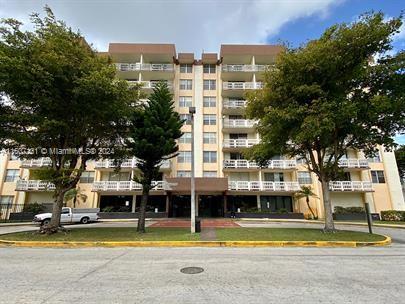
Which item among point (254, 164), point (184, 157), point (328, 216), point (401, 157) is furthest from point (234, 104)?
point (401, 157)

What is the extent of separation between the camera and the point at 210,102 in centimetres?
3922

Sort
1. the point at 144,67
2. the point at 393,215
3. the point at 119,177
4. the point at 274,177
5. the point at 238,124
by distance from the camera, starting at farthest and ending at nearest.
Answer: the point at 144,67, the point at 238,124, the point at 274,177, the point at 119,177, the point at 393,215

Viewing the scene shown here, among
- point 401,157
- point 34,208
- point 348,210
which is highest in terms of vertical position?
point 401,157

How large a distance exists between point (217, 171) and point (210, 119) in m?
7.76

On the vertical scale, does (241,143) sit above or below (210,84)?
below

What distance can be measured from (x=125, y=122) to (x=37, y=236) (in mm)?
8106

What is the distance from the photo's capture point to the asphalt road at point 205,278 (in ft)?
16.4

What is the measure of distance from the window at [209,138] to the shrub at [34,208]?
883 inches

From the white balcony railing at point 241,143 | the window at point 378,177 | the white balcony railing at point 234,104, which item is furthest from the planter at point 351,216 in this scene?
the white balcony railing at point 234,104

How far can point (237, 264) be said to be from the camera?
25.7ft

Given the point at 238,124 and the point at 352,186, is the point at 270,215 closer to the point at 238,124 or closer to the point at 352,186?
the point at 352,186

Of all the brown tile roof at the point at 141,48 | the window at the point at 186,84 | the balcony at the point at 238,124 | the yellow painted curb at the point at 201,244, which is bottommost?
the yellow painted curb at the point at 201,244

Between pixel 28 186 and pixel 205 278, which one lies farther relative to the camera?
pixel 28 186

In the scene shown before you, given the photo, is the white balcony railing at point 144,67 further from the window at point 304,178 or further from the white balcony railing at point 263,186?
the window at point 304,178
